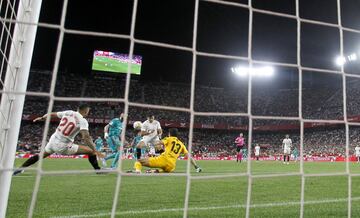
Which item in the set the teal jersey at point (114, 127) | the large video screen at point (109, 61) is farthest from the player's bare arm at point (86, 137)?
the large video screen at point (109, 61)

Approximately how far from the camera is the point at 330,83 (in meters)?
31.7

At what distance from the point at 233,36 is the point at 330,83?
1349 centimetres

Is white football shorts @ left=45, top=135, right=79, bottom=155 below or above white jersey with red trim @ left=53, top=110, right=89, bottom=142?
below

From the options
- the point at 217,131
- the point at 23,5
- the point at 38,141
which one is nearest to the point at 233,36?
the point at 217,131

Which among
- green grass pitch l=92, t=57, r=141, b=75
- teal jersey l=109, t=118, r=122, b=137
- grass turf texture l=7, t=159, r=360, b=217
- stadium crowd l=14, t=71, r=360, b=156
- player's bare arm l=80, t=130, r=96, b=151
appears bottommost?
grass turf texture l=7, t=159, r=360, b=217

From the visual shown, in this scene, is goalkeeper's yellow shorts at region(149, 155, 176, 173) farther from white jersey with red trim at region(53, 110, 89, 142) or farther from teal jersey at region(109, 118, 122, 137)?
teal jersey at region(109, 118, 122, 137)

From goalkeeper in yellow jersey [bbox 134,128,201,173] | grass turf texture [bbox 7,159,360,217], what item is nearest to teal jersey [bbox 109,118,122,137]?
goalkeeper in yellow jersey [bbox 134,128,201,173]

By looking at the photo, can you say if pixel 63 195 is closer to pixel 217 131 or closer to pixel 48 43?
pixel 48 43

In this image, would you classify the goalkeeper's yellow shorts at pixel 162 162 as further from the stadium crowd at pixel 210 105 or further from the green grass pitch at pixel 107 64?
the stadium crowd at pixel 210 105

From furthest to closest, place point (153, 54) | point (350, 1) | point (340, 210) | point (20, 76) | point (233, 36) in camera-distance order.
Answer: point (153, 54) → point (233, 36) → point (350, 1) → point (340, 210) → point (20, 76)

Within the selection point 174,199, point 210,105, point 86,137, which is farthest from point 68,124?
point 210,105

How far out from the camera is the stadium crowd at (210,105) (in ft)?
83.4

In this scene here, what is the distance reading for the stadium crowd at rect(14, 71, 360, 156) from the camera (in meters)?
25.4

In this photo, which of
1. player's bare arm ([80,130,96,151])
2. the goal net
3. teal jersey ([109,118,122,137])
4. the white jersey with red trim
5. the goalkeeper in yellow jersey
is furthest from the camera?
the goal net
